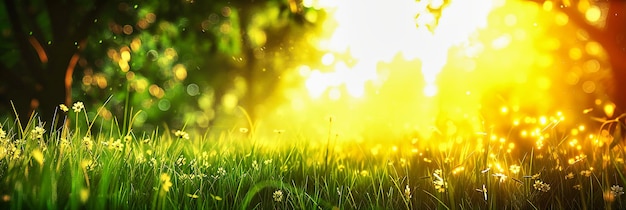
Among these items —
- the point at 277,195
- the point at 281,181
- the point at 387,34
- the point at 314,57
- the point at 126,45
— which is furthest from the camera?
the point at 314,57

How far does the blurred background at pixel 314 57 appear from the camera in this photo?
26.5 ft

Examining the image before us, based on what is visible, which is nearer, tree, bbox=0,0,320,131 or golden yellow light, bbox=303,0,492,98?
golden yellow light, bbox=303,0,492,98

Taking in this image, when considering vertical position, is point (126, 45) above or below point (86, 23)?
above

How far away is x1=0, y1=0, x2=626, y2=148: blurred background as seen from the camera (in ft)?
26.5

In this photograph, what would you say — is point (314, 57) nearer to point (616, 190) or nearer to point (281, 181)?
point (281, 181)

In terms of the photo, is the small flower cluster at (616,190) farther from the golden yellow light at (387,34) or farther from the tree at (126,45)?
the tree at (126,45)

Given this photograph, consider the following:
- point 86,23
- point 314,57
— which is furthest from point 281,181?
point 314,57

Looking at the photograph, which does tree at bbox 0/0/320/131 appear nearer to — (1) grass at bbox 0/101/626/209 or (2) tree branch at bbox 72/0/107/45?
(2) tree branch at bbox 72/0/107/45

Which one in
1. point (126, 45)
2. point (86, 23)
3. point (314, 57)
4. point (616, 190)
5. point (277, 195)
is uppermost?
point (314, 57)

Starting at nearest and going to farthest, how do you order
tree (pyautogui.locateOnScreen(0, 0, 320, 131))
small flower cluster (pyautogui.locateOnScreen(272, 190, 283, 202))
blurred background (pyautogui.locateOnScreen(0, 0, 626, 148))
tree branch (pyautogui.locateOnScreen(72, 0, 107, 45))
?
small flower cluster (pyautogui.locateOnScreen(272, 190, 283, 202)), blurred background (pyautogui.locateOnScreen(0, 0, 626, 148)), tree branch (pyautogui.locateOnScreen(72, 0, 107, 45)), tree (pyautogui.locateOnScreen(0, 0, 320, 131))

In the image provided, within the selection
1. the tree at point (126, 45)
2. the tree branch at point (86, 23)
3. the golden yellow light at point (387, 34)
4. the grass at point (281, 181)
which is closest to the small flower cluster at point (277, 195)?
the grass at point (281, 181)

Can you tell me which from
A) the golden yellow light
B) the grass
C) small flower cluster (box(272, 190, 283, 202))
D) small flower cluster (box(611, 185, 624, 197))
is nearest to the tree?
the golden yellow light

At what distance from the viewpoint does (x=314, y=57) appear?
70.6 feet

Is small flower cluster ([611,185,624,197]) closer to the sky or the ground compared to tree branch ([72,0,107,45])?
closer to the ground
